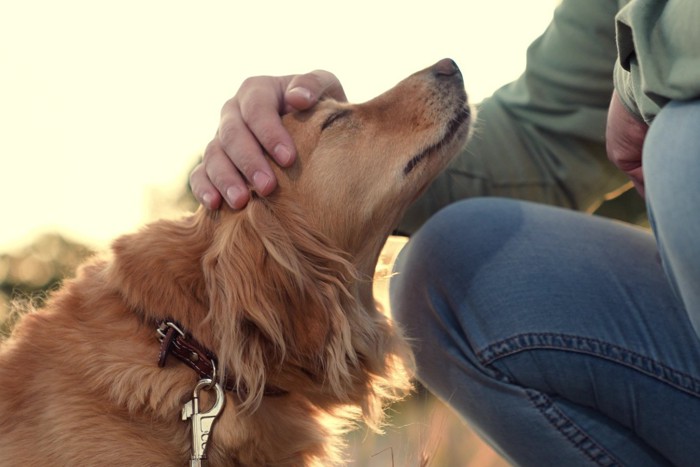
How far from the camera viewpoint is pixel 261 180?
2381mm

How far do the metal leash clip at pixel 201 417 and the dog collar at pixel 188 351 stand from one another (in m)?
0.04

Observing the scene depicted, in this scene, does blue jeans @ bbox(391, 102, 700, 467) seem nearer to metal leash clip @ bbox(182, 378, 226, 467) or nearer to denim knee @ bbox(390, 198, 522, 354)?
denim knee @ bbox(390, 198, 522, 354)

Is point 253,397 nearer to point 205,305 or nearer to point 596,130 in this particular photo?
point 205,305

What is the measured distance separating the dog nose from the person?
322 millimetres

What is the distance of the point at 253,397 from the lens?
2242 mm

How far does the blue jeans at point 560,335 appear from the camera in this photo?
2150 mm

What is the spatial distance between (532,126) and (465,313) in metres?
0.92

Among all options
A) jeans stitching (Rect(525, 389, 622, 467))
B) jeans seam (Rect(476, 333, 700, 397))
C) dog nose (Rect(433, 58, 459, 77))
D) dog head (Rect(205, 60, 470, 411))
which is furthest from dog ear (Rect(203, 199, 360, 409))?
dog nose (Rect(433, 58, 459, 77))

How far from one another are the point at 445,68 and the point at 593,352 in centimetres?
110

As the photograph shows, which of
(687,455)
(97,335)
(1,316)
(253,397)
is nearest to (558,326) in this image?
(687,455)

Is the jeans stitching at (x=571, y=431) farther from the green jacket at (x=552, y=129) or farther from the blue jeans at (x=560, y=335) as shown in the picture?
the green jacket at (x=552, y=129)

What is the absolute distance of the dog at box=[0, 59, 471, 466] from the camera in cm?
221

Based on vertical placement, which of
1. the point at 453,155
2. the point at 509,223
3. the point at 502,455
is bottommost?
the point at 502,455

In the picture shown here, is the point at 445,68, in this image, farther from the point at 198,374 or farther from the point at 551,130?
the point at 198,374
